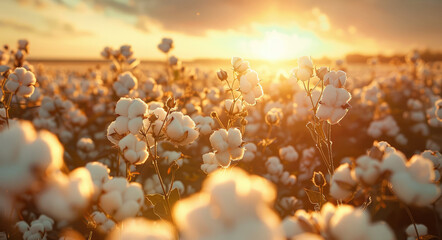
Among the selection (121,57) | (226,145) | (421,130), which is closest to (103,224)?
(226,145)

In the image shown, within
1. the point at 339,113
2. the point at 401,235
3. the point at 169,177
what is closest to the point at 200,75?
the point at 169,177

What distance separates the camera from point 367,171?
1.05 m

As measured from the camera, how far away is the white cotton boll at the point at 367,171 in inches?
40.9

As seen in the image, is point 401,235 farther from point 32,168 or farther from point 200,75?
point 200,75

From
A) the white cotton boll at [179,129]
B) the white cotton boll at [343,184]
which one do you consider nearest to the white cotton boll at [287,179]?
the white cotton boll at [179,129]

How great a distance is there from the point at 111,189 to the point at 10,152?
0.39 metres

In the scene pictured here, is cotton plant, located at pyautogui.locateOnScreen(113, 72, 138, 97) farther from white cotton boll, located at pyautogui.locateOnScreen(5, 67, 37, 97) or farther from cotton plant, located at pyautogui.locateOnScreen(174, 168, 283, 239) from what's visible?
cotton plant, located at pyautogui.locateOnScreen(174, 168, 283, 239)

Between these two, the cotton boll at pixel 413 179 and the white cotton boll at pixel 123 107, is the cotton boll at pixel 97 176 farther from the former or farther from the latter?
the cotton boll at pixel 413 179

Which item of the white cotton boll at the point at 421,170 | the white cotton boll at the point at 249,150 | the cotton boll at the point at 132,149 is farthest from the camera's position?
the white cotton boll at the point at 249,150

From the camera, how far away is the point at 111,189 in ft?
3.72

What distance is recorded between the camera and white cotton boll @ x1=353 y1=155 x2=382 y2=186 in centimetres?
104

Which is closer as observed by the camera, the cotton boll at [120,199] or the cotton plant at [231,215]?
the cotton plant at [231,215]

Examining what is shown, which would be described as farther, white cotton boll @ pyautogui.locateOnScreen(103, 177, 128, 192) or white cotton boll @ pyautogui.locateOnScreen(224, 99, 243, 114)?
white cotton boll @ pyautogui.locateOnScreen(224, 99, 243, 114)

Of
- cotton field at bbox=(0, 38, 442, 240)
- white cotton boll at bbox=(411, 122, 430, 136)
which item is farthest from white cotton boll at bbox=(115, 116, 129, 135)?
white cotton boll at bbox=(411, 122, 430, 136)
